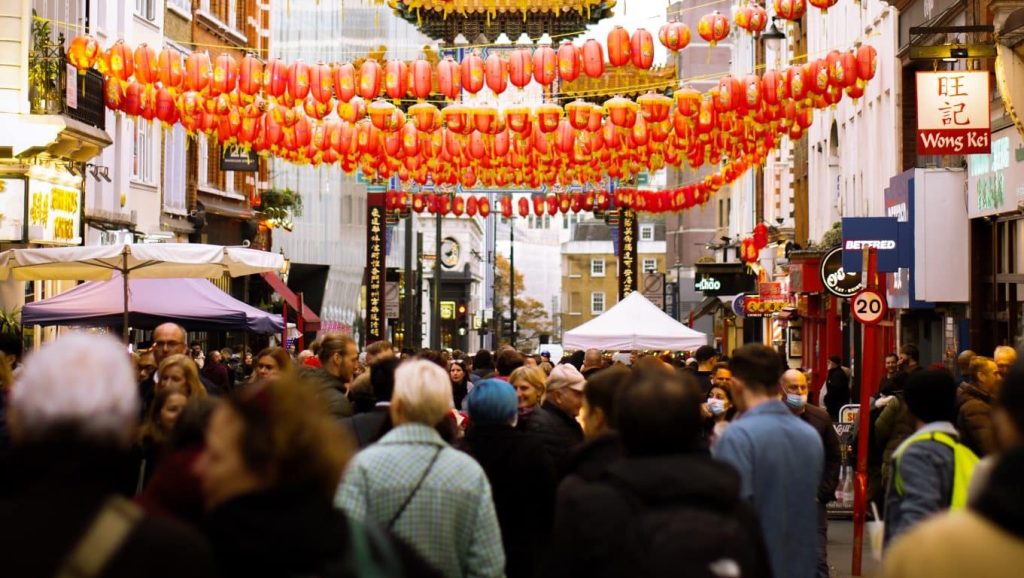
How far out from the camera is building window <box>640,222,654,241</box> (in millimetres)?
136250

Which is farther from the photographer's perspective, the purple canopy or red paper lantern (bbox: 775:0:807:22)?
red paper lantern (bbox: 775:0:807:22)

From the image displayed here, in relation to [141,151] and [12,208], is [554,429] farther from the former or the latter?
[141,151]

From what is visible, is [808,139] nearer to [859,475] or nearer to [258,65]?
[258,65]

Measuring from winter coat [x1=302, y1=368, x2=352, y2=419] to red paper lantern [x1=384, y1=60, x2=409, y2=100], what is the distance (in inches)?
561

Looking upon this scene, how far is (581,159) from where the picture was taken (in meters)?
33.5

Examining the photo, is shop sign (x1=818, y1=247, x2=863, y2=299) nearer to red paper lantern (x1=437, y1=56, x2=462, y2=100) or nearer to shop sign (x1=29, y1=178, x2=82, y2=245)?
red paper lantern (x1=437, y1=56, x2=462, y2=100)

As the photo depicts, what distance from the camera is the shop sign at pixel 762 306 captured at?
42.7 metres

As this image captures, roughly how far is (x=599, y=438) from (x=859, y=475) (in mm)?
9163

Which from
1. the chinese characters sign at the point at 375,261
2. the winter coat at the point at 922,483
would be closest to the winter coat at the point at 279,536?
the winter coat at the point at 922,483

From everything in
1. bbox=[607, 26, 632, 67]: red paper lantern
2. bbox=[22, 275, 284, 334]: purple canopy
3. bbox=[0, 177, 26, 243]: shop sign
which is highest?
bbox=[607, 26, 632, 67]: red paper lantern

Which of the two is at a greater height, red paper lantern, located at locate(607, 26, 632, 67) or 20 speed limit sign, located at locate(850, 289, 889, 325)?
red paper lantern, located at locate(607, 26, 632, 67)

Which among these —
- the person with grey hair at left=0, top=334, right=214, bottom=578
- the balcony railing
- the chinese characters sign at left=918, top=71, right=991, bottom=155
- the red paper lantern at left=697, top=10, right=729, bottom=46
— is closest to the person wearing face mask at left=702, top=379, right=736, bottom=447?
the chinese characters sign at left=918, top=71, right=991, bottom=155

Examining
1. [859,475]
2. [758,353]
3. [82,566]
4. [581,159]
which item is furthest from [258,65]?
[82,566]

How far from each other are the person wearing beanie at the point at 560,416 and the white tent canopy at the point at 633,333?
17438 millimetres
